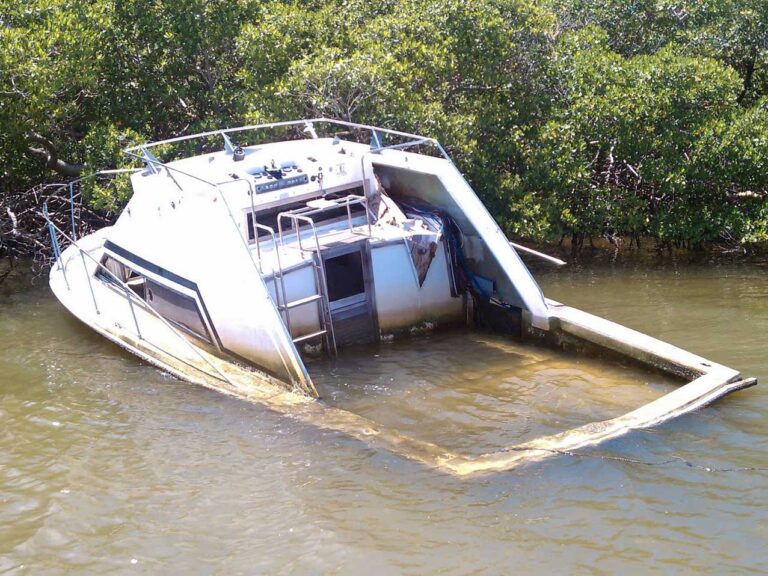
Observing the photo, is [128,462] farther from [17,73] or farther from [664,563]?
[17,73]

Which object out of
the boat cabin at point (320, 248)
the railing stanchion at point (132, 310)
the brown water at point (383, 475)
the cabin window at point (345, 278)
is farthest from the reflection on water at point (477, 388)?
the railing stanchion at point (132, 310)

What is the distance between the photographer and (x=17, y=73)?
41.0 ft

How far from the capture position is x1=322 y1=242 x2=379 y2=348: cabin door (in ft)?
32.4

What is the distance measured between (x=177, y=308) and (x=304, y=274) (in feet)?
4.61

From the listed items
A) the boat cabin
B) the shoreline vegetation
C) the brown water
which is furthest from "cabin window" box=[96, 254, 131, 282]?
the shoreline vegetation

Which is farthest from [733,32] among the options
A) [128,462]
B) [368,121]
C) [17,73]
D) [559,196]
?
[128,462]

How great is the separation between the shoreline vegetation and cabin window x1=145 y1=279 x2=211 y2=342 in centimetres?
350

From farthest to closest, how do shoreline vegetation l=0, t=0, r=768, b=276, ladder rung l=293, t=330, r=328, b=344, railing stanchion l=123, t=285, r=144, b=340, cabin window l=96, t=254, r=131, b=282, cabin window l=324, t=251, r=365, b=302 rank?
1. shoreline vegetation l=0, t=0, r=768, b=276
2. cabin window l=96, t=254, r=131, b=282
3. cabin window l=324, t=251, r=365, b=302
4. railing stanchion l=123, t=285, r=144, b=340
5. ladder rung l=293, t=330, r=328, b=344

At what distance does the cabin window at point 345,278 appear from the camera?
1004 centimetres

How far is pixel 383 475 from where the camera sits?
23.1 ft

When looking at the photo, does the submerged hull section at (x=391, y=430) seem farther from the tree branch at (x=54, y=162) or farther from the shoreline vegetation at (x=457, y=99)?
the tree branch at (x=54, y=162)

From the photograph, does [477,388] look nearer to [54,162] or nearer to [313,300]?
[313,300]

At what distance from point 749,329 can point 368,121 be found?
19.9 ft

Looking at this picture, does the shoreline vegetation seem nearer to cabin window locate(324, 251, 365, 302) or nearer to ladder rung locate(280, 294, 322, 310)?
cabin window locate(324, 251, 365, 302)
